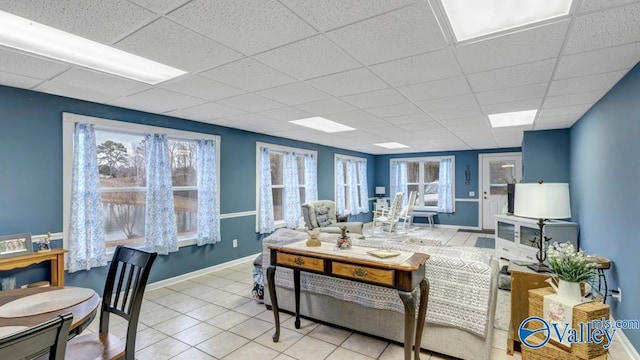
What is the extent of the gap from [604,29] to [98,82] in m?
3.79

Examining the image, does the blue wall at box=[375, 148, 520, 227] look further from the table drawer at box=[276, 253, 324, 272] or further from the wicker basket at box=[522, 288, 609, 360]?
the table drawer at box=[276, 253, 324, 272]

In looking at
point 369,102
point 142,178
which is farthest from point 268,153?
point 369,102

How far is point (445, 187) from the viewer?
8516 millimetres

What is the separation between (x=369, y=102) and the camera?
3352 millimetres

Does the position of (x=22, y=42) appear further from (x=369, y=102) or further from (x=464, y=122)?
(x=464, y=122)

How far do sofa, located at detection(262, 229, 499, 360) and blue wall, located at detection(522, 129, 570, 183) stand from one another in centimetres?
367

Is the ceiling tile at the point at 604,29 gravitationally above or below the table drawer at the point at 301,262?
above

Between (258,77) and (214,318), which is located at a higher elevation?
(258,77)

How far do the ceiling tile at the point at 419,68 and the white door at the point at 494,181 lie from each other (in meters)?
6.51

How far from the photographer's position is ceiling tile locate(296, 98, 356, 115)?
11.0ft

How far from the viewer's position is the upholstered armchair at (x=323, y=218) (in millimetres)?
5199

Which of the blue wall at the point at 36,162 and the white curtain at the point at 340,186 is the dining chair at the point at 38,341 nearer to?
the blue wall at the point at 36,162

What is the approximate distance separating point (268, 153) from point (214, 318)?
3.19m

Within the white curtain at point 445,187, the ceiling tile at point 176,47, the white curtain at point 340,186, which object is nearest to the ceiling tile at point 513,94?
the ceiling tile at point 176,47
